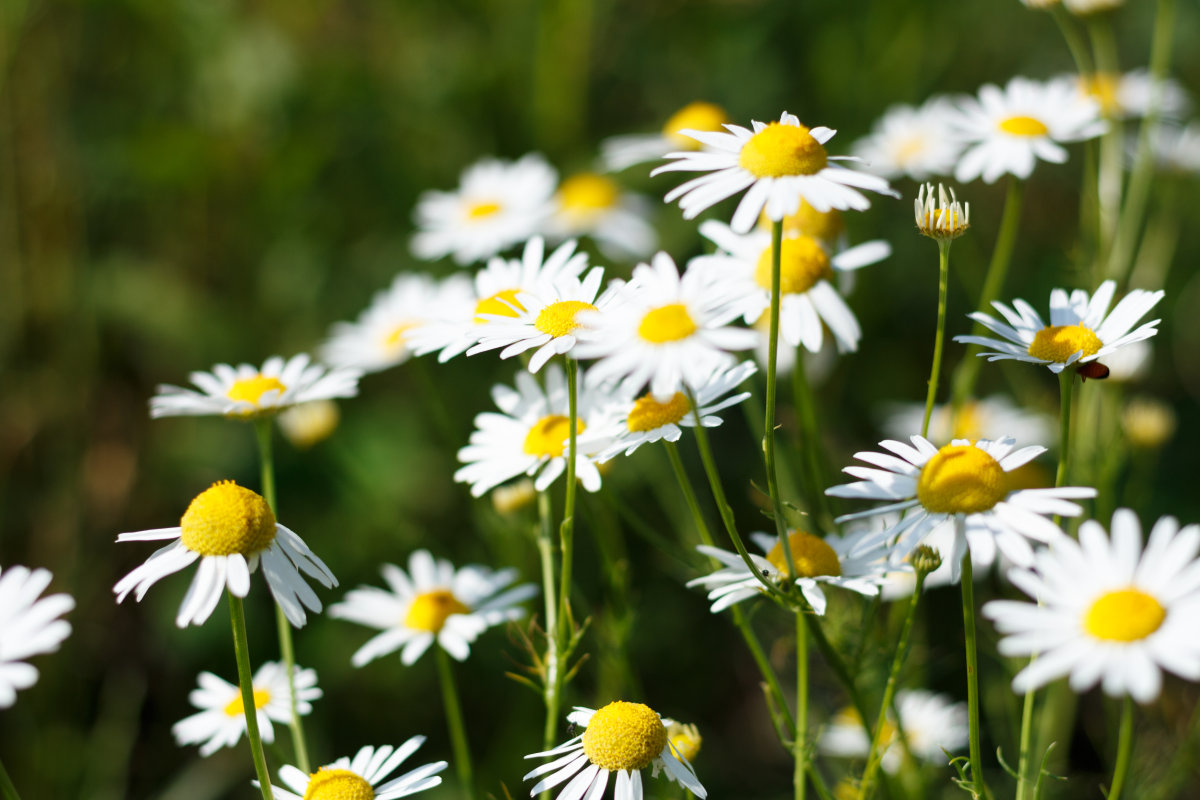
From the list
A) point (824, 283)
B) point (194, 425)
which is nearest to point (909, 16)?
point (824, 283)

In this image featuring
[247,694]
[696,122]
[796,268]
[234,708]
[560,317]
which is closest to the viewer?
[247,694]

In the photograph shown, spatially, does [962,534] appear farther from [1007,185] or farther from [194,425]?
[1007,185]

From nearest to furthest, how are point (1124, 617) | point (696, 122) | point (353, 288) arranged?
point (1124, 617)
point (696, 122)
point (353, 288)

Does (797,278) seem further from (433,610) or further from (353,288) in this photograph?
(353,288)

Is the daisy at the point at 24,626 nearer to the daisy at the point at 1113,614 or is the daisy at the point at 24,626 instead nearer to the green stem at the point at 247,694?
the green stem at the point at 247,694

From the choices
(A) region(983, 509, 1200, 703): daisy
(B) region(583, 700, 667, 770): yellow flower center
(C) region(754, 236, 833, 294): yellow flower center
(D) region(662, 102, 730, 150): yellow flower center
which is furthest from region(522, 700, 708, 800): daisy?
(D) region(662, 102, 730, 150): yellow flower center

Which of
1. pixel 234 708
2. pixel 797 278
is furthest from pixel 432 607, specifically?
pixel 797 278
